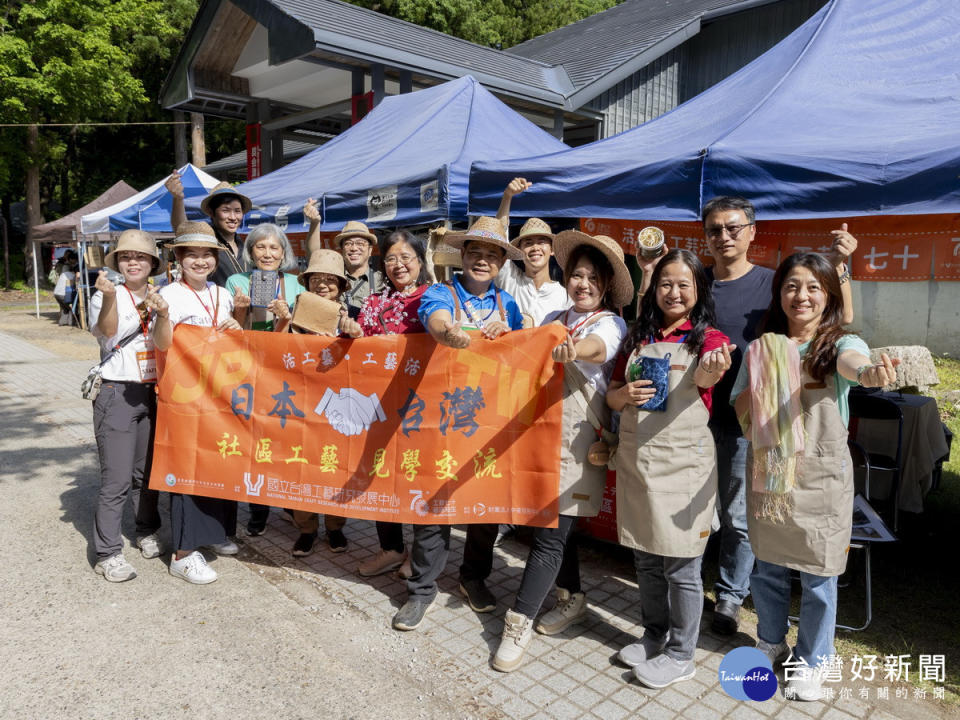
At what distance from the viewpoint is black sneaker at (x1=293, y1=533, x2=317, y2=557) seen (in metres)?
4.25

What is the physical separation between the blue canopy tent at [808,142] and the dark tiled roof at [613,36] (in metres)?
7.87

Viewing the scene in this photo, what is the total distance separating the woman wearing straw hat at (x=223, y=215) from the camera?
179 inches

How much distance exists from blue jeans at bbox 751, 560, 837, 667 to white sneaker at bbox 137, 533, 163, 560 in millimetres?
3455

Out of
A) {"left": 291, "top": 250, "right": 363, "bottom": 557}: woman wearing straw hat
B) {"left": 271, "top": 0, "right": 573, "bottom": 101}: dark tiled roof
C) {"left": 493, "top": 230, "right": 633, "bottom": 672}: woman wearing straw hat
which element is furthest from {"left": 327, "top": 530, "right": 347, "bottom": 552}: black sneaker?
{"left": 271, "top": 0, "right": 573, "bottom": 101}: dark tiled roof

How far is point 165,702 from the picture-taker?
2809 millimetres

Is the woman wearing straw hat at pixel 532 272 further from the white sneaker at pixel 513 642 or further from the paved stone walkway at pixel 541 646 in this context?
the white sneaker at pixel 513 642

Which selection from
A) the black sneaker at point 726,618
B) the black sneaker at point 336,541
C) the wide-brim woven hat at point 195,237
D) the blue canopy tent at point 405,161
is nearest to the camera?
the black sneaker at point 726,618

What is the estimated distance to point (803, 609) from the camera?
2.82 m

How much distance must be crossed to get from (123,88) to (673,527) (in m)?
26.0

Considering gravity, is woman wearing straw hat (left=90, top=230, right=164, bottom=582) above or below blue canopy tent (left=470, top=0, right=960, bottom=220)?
below

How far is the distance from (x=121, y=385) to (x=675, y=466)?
3056 mm

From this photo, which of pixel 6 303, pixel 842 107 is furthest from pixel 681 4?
pixel 6 303

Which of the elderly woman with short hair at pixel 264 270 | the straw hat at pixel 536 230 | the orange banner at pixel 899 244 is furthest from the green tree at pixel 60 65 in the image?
the orange banner at pixel 899 244

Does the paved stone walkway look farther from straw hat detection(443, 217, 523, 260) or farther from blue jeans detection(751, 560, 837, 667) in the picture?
straw hat detection(443, 217, 523, 260)
